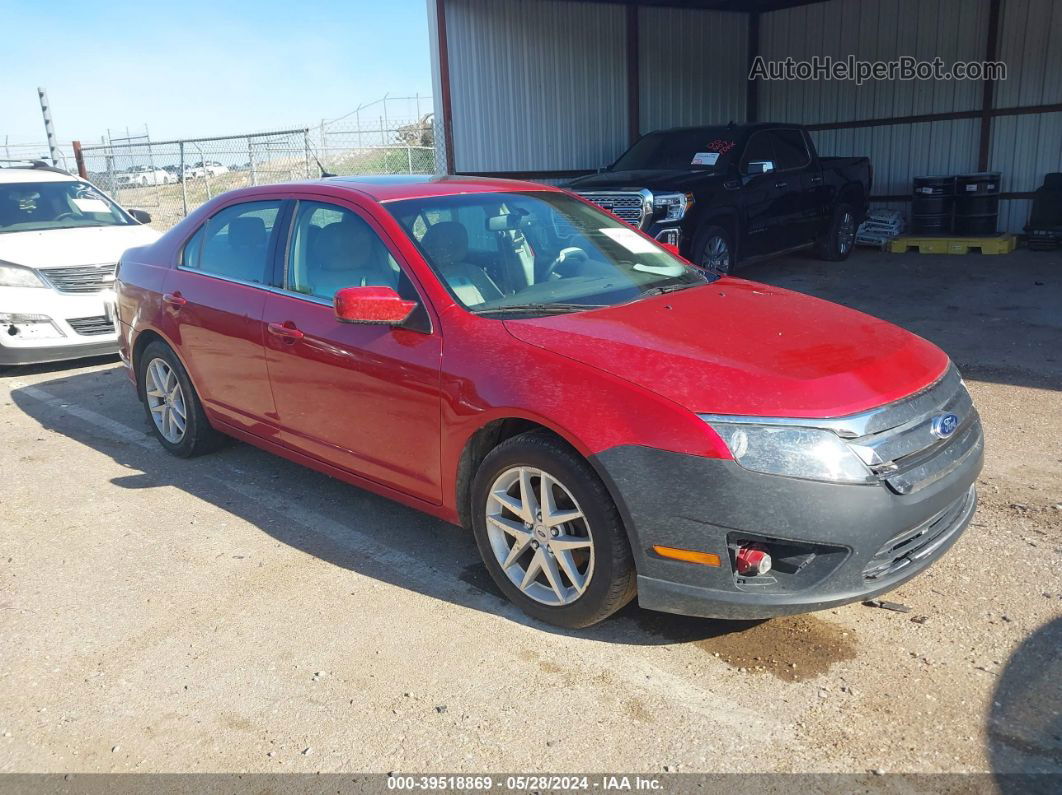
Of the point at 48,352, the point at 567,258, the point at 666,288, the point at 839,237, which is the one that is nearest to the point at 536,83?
the point at 839,237

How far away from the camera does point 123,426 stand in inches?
245

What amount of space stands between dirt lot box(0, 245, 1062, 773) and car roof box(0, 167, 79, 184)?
560 centimetres

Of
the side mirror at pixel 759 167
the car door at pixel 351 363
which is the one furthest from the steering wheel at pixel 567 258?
the side mirror at pixel 759 167

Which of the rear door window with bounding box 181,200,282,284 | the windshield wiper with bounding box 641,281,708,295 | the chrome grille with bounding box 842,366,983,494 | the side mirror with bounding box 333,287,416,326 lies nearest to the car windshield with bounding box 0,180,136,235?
the rear door window with bounding box 181,200,282,284

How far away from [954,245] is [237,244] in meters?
10.8

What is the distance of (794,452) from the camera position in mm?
2773

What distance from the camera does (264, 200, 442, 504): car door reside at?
3604mm

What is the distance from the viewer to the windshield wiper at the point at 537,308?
3.59 metres

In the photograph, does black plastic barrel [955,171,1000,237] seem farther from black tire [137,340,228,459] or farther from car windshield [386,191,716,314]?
black tire [137,340,228,459]

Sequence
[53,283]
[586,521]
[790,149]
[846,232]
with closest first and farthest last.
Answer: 1. [586,521]
2. [53,283]
3. [790,149]
4. [846,232]

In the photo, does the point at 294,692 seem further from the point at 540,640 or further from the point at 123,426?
the point at 123,426

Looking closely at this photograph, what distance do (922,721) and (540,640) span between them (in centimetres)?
131

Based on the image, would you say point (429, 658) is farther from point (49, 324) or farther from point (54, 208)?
point (54, 208)

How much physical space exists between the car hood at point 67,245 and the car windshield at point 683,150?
5.79m
